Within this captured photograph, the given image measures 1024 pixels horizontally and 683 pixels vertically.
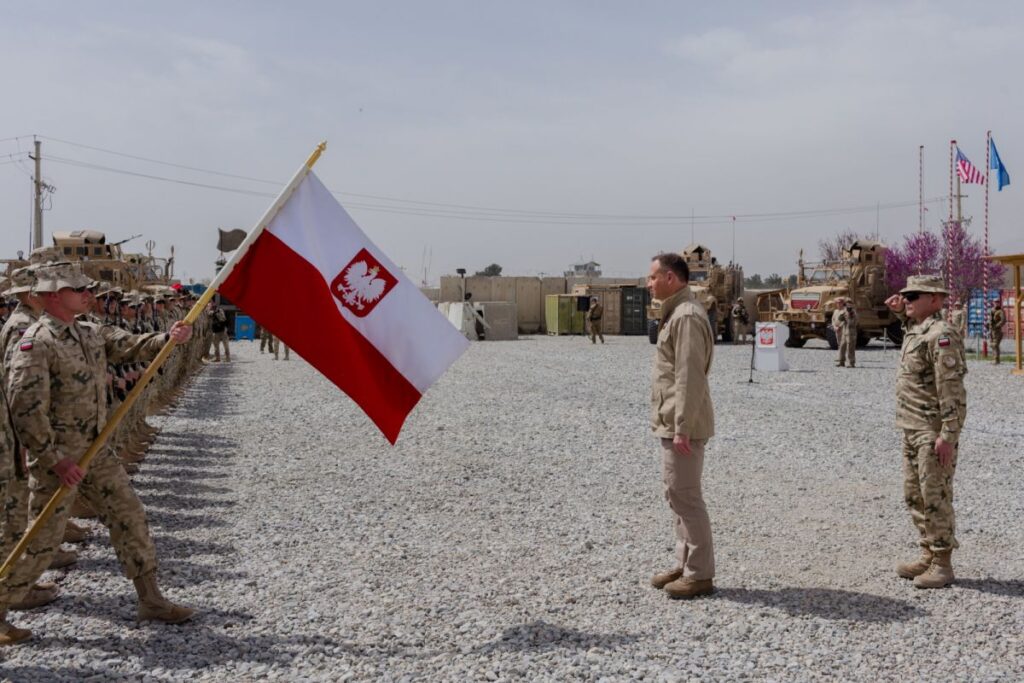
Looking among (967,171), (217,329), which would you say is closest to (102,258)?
(217,329)

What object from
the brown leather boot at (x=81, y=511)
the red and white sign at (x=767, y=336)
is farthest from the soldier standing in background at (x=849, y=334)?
the brown leather boot at (x=81, y=511)

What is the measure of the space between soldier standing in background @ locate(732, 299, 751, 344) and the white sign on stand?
948 cm

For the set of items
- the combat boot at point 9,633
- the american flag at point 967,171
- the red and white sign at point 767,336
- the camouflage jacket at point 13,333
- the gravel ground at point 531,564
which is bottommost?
the gravel ground at point 531,564

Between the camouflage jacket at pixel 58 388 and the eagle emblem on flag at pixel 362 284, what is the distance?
92 centimetres

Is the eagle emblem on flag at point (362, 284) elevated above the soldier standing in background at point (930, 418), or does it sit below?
above

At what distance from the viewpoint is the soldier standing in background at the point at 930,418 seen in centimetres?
494

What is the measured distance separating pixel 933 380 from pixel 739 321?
26330 millimetres

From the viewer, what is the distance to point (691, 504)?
4.85m

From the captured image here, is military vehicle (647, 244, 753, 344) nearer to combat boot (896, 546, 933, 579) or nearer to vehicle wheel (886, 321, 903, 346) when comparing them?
vehicle wheel (886, 321, 903, 346)

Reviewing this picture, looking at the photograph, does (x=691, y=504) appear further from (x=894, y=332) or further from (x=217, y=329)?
(x=894, y=332)

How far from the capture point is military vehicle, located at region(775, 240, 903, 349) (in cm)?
2800

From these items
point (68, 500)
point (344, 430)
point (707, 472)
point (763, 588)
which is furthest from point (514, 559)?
point (344, 430)

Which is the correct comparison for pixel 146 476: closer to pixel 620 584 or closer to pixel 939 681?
pixel 620 584

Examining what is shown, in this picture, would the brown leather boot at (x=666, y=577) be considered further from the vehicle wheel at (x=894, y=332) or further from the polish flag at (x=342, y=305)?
the vehicle wheel at (x=894, y=332)
